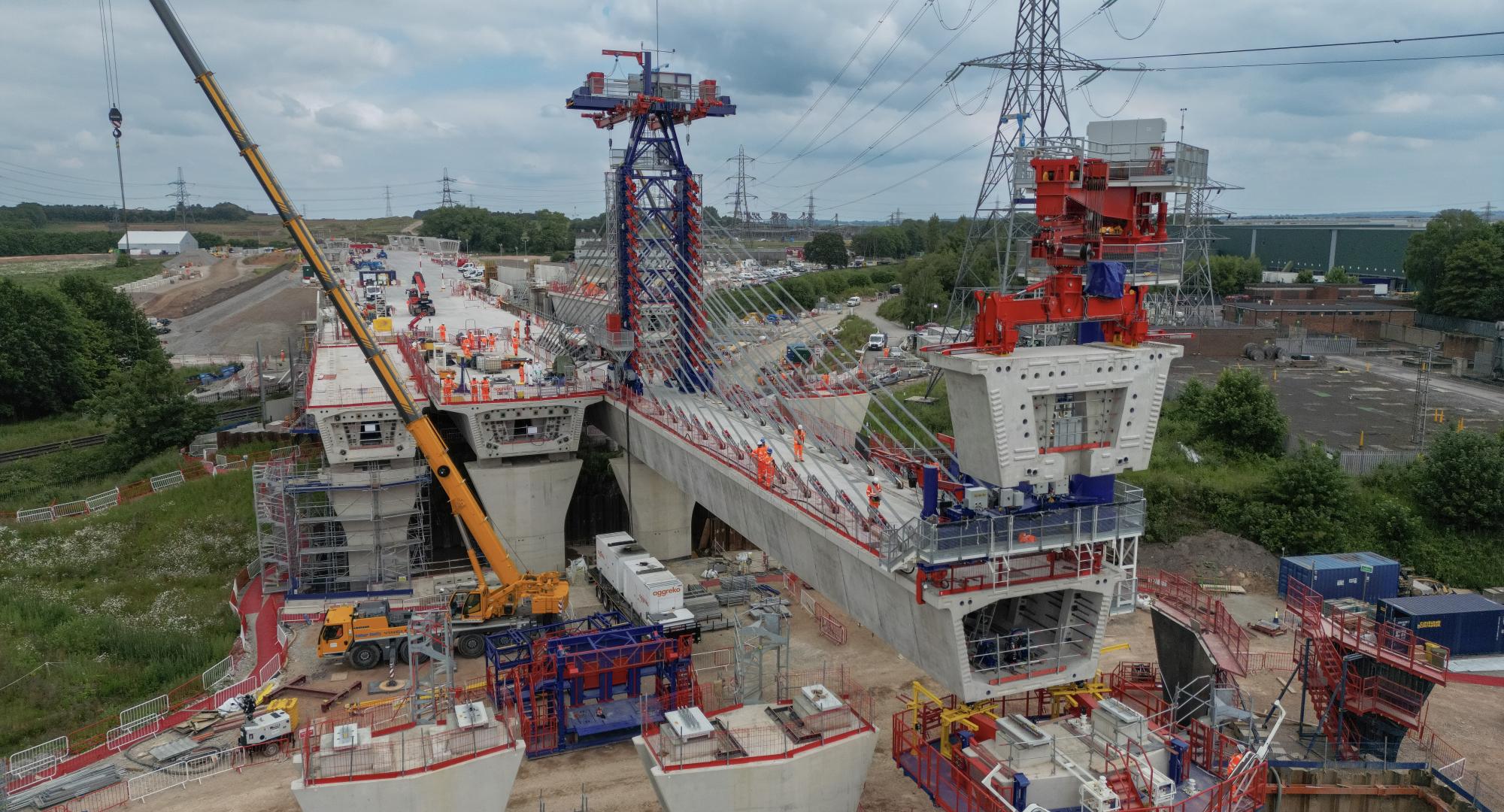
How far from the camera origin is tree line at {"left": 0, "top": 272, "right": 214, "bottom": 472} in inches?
2266

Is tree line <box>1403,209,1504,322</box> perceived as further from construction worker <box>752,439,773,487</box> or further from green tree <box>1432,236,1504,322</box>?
construction worker <box>752,439,773,487</box>

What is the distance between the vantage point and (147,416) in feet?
187

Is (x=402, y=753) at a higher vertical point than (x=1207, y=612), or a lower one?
lower

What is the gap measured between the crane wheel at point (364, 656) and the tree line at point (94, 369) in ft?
111

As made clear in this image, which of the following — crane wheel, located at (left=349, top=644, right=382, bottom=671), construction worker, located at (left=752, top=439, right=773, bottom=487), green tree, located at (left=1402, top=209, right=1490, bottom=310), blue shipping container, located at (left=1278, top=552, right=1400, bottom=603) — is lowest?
crane wheel, located at (left=349, top=644, right=382, bottom=671)

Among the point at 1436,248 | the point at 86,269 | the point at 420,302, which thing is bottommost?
the point at 420,302

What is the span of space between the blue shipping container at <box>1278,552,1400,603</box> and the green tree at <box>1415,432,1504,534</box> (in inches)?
613

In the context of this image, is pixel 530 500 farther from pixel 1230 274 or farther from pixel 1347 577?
pixel 1230 274

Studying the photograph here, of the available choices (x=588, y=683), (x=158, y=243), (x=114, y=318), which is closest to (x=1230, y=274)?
(x=588, y=683)

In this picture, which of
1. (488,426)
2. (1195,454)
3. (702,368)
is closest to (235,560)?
(488,426)

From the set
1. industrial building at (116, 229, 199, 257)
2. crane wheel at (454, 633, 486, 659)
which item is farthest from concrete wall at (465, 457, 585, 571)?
industrial building at (116, 229, 199, 257)

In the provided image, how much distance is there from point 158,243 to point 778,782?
197355 mm

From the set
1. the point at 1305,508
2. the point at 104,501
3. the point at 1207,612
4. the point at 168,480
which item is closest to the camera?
the point at 1207,612

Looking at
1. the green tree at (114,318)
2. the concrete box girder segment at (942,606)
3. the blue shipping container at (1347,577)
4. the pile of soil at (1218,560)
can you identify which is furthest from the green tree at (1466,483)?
the green tree at (114,318)
